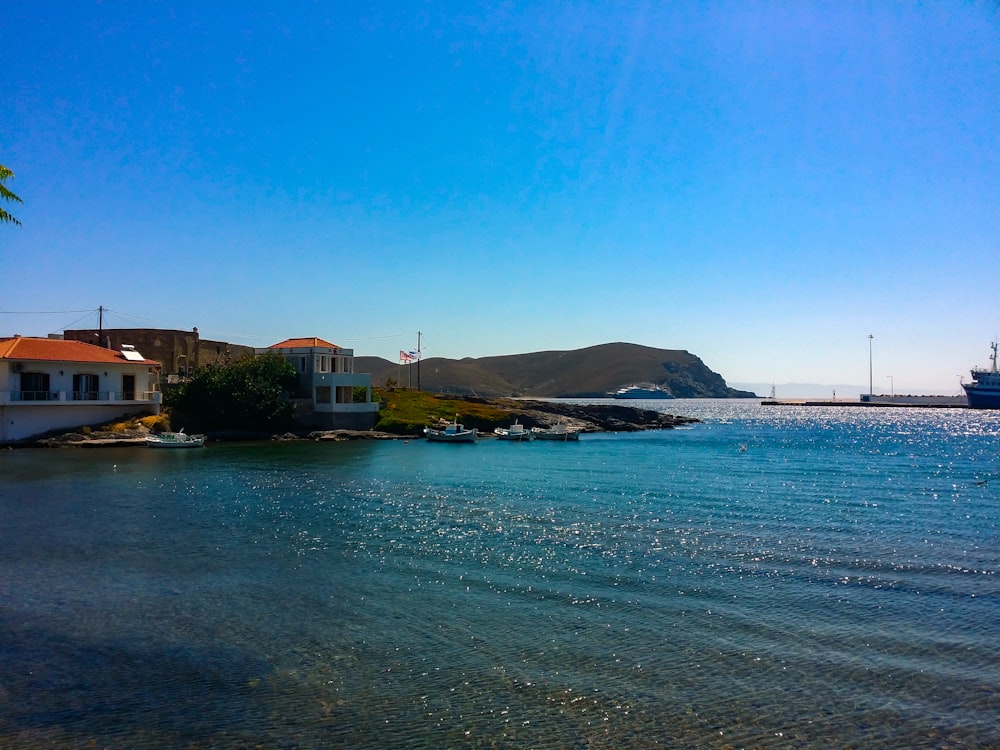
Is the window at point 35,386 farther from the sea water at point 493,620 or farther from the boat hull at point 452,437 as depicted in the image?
the boat hull at point 452,437

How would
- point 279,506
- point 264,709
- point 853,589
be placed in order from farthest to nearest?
1. point 279,506
2. point 853,589
3. point 264,709

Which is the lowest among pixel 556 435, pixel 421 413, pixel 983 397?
pixel 556 435

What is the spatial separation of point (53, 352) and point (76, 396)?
3.85m

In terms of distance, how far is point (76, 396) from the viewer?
58406 millimetres

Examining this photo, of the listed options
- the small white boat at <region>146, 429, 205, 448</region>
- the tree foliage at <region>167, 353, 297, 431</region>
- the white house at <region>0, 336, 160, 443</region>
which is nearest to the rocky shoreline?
the small white boat at <region>146, 429, 205, 448</region>

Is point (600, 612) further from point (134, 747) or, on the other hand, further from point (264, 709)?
point (134, 747)

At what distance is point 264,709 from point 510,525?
15640 millimetres

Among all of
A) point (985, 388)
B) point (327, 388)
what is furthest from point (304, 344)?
point (985, 388)

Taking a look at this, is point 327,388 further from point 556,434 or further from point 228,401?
point 556,434

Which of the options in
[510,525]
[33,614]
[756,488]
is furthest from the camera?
[756,488]

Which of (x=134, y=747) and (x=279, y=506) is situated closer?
(x=134, y=747)

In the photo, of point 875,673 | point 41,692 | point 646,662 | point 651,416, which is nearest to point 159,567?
point 41,692

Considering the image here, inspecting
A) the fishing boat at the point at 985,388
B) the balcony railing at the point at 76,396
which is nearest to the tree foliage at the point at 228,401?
the balcony railing at the point at 76,396

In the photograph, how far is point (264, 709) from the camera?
1116 cm
